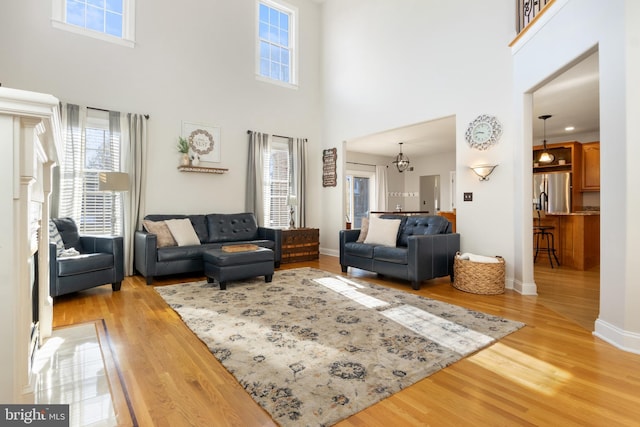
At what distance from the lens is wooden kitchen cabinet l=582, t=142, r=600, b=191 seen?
21.7ft

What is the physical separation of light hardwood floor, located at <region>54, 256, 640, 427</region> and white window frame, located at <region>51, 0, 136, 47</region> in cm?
396

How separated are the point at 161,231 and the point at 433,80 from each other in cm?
451

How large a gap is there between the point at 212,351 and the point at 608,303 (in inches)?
116

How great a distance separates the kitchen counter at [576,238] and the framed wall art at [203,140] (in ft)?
19.3

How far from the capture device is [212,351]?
2242 millimetres

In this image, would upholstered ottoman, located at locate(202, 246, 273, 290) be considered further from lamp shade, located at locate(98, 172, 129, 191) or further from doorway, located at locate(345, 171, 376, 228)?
doorway, located at locate(345, 171, 376, 228)

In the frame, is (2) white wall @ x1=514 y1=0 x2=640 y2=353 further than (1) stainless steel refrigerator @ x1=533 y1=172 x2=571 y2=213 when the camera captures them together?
No

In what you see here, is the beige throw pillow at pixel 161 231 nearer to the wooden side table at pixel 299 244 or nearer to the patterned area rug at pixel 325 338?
the patterned area rug at pixel 325 338

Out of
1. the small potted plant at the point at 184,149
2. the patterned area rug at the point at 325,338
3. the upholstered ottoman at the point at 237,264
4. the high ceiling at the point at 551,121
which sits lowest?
the patterned area rug at the point at 325,338

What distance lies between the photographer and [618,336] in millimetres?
2352

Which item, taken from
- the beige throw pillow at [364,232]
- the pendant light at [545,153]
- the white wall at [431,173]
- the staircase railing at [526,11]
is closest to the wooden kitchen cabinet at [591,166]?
the pendant light at [545,153]

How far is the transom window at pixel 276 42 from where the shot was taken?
6430 mm

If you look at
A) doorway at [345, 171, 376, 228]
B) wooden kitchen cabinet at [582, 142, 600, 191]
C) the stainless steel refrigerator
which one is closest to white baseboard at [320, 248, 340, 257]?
doorway at [345, 171, 376, 228]

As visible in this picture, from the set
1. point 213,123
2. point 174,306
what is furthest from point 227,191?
point 174,306
